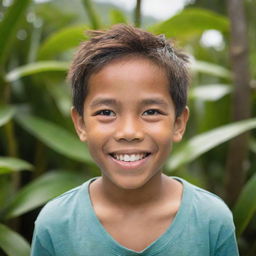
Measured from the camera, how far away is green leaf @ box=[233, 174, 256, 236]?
1213 millimetres

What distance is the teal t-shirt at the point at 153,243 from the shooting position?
2.89 ft

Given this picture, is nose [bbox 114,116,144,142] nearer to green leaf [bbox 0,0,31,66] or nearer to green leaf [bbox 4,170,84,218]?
green leaf [bbox 4,170,84,218]

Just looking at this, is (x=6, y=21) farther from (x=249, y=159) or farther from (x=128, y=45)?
(x=249, y=159)

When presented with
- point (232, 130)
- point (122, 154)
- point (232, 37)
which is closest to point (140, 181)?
point (122, 154)

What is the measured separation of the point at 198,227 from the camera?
89cm

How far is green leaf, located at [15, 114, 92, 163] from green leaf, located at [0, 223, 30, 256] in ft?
1.00

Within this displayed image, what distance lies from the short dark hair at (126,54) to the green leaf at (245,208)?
1.35 feet

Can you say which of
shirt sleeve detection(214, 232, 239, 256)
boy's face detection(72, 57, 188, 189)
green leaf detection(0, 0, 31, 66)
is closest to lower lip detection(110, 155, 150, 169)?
boy's face detection(72, 57, 188, 189)

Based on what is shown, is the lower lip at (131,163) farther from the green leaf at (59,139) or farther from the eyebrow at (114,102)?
the green leaf at (59,139)

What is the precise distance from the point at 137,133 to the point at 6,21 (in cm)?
72

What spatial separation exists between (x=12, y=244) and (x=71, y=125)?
559mm

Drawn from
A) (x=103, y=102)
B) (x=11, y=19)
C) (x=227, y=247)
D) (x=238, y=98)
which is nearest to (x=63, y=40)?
(x=11, y=19)

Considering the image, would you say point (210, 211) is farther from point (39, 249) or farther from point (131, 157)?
point (39, 249)

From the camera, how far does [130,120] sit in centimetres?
83
